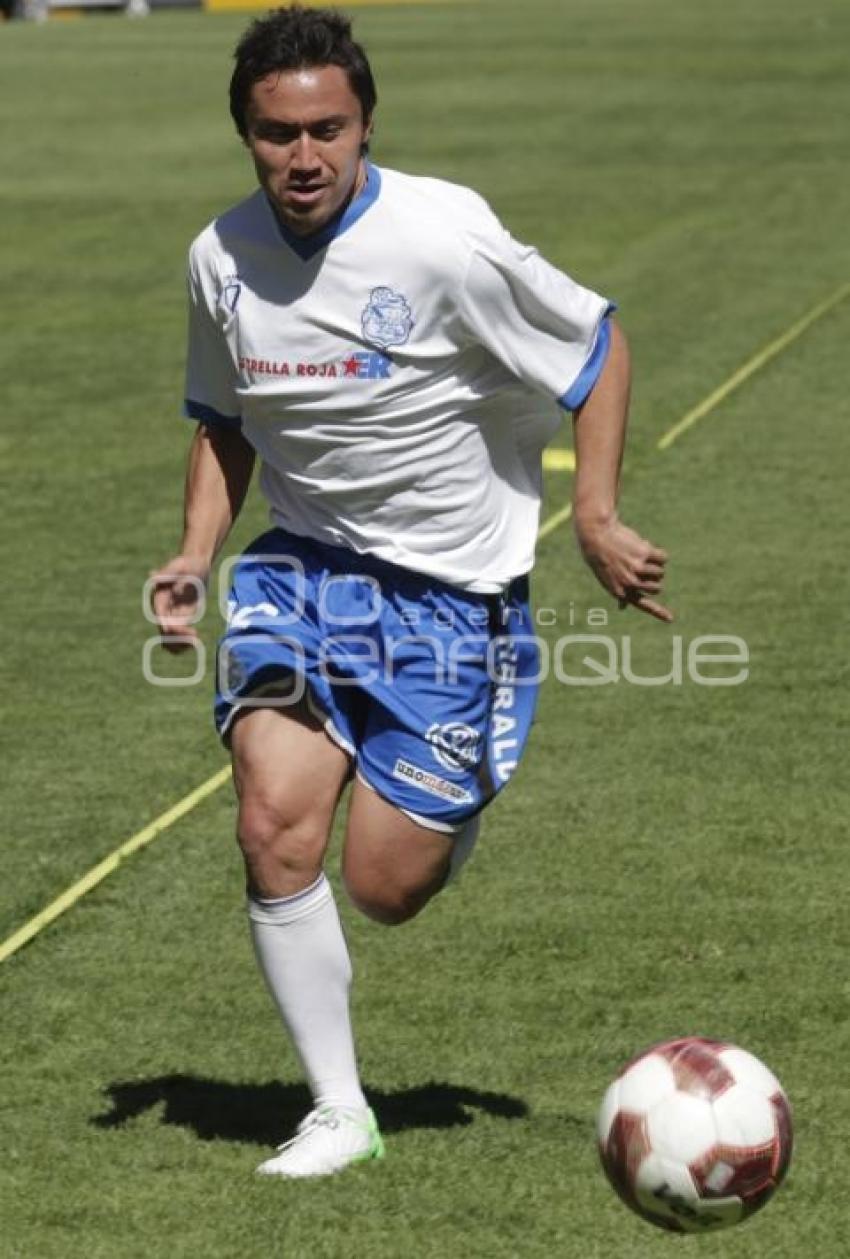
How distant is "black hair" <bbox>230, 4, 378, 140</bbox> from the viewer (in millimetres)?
5582

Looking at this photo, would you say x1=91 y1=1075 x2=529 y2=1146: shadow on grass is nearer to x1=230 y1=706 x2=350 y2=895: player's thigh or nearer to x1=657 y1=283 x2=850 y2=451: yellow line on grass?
x1=230 y1=706 x2=350 y2=895: player's thigh

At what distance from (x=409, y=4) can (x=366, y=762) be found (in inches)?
1739

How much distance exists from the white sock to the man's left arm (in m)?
0.90

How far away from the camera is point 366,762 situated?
581 centimetres

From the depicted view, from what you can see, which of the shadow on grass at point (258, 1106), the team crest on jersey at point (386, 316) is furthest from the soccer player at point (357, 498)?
the shadow on grass at point (258, 1106)

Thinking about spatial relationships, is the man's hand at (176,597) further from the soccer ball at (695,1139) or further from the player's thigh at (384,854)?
the soccer ball at (695,1139)

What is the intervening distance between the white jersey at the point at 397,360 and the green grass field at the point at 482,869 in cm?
132

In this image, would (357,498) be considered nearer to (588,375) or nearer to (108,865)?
(588,375)

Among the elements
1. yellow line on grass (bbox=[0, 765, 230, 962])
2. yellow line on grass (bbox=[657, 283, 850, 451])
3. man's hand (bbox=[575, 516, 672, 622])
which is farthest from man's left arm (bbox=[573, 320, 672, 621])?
yellow line on grass (bbox=[657, 283, 850, 451])

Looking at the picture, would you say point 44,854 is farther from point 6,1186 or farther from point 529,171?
point 529,171

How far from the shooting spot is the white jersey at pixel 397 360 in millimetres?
5652

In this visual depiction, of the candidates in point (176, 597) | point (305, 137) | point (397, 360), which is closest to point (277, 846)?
point (176, 597)

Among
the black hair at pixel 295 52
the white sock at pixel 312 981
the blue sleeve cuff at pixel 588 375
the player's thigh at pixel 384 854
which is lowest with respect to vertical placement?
the white sock at pixel 312 981

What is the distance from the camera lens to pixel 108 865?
7941 millimetres
